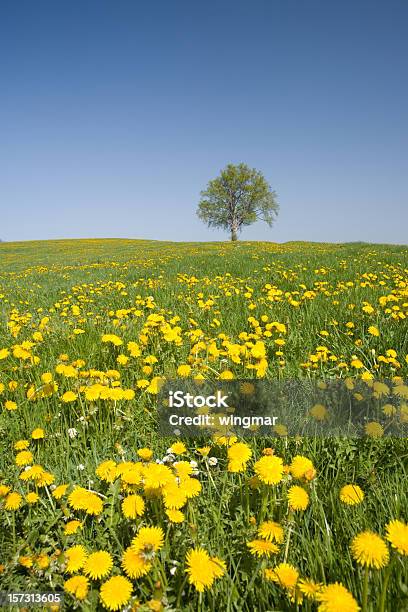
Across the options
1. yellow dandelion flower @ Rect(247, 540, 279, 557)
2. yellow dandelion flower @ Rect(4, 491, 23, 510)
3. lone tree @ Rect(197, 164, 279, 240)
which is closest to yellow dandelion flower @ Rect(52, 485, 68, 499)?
yellow dandelion flower @ Rect(4, 491, 23, 510)

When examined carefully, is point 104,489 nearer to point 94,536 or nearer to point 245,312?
point 94,536

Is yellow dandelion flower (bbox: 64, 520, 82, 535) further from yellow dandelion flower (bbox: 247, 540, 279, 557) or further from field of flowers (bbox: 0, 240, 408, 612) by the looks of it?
yellow dandelion flower (bbox: 247, 540, 279, 557)

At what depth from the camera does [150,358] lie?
3.02m

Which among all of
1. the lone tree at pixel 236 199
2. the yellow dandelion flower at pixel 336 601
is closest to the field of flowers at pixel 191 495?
the yellow dandelion flower at pixel 336 601

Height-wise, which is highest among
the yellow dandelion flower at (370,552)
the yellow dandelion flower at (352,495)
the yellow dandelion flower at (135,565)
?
the yellow dandelion flower at (370,552)

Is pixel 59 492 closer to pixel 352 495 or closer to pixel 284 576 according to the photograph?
pixel 284 576

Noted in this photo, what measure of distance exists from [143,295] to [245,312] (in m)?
2.29

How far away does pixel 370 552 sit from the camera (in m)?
1.02

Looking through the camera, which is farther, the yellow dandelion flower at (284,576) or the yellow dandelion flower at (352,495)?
the yellow dandelion flower at (352,495)

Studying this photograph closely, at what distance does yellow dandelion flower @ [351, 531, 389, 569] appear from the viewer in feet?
3.33

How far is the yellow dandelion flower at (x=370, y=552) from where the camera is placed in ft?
3.33

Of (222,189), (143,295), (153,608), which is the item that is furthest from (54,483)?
(222,189)

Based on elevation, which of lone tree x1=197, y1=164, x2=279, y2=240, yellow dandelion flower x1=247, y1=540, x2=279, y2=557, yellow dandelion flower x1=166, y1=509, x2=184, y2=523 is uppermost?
lone tree x1=197, y1=164, x2=279, y2=240

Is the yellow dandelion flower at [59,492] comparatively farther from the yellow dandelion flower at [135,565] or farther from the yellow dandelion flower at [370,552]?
the yellow dandelion flower at [370,552]
